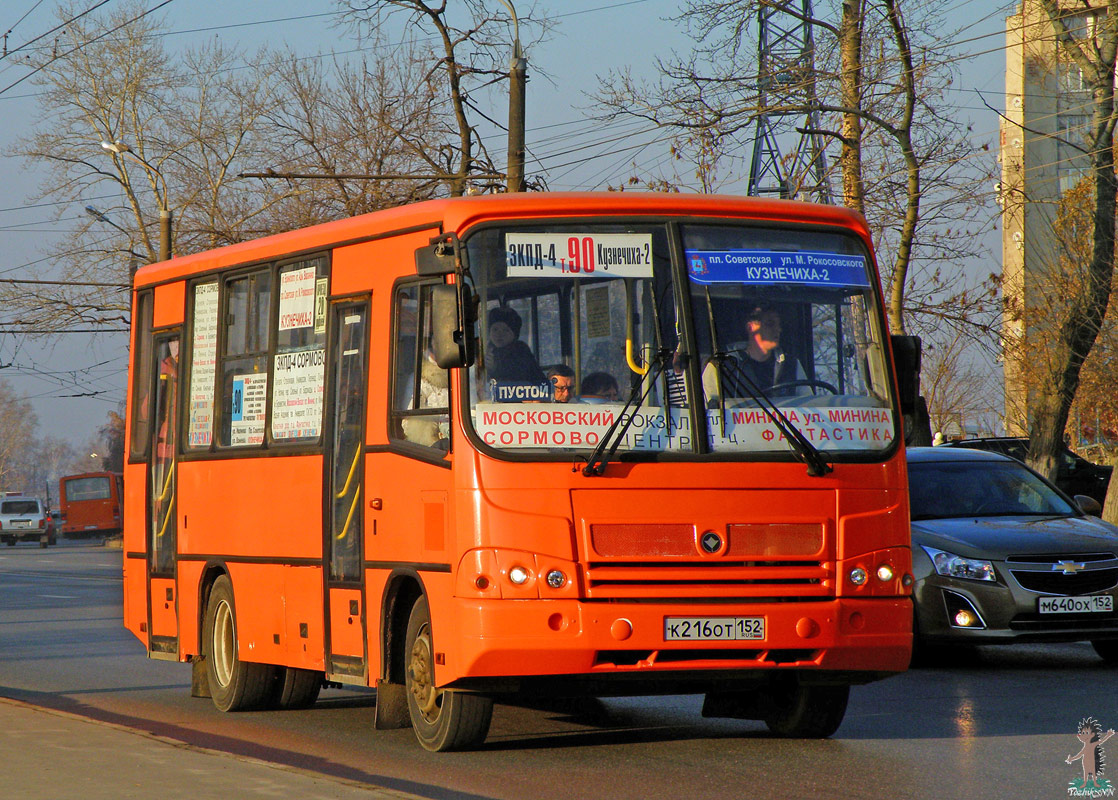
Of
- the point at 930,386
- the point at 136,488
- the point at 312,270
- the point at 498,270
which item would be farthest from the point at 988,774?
the point at 930,386

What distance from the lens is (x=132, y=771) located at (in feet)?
25.2

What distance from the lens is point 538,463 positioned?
321 inches

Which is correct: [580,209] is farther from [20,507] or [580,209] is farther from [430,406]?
[20,507]

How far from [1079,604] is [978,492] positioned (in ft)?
6.56

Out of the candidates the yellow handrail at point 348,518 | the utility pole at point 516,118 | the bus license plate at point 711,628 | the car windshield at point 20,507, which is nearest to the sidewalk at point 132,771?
the yellow handrail at point 348,518

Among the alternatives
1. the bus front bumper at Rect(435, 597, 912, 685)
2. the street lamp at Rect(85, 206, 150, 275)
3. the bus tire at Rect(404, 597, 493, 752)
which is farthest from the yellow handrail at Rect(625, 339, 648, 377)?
the street lamp at Rect(85, 206, 150, 275)

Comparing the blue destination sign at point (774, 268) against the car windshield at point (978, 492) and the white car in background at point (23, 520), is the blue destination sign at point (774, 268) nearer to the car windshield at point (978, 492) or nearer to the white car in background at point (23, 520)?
the car windshield at point (978, 492)

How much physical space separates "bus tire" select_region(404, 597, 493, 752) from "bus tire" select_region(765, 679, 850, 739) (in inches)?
67.8

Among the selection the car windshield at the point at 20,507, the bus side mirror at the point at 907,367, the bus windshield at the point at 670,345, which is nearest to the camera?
the bus windshield at the point at 670,345

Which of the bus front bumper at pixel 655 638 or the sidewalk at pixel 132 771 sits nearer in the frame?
the sidewalk at pixel 132 771

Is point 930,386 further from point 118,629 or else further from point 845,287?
point 845,287

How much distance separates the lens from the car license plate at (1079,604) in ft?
39.4

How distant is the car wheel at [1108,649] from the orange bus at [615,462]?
4.35 m

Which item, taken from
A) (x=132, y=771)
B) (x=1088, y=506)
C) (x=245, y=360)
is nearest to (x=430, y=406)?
(x=132, y=771)
